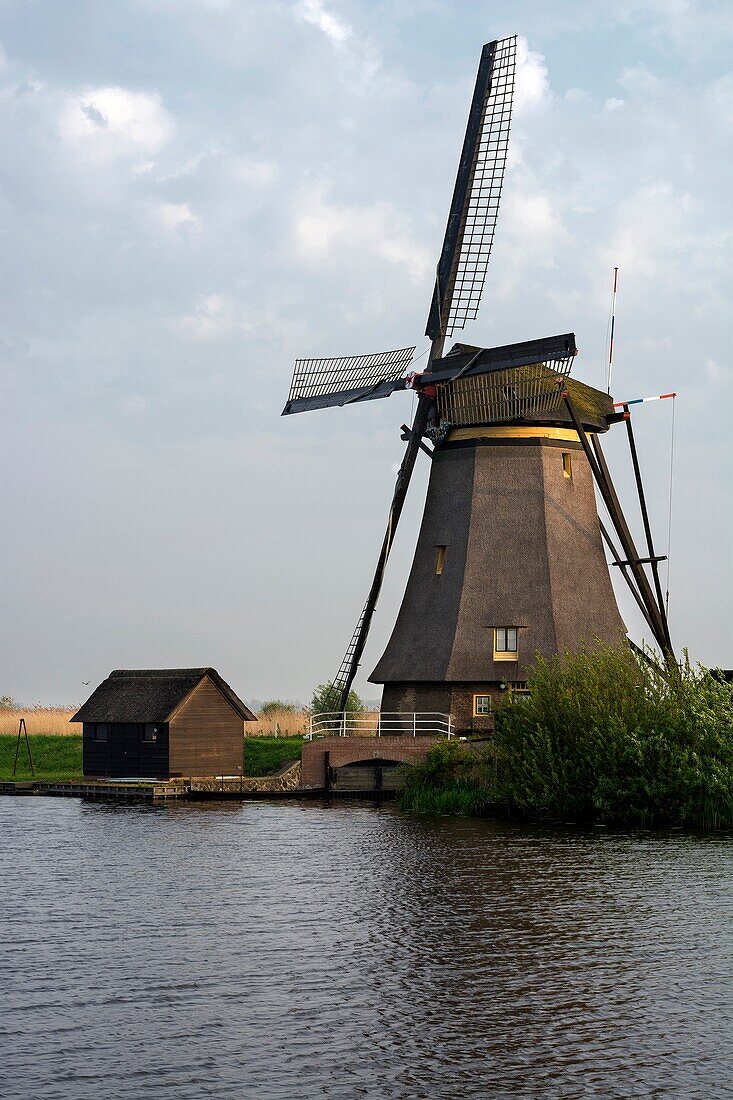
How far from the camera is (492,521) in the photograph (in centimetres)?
→ 3666

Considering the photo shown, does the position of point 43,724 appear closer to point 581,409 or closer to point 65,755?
point 65,755

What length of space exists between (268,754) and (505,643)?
11651mm

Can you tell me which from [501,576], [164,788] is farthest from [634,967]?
[164,788]

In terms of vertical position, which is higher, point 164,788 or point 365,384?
point 365,384

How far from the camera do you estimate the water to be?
38.1 feet

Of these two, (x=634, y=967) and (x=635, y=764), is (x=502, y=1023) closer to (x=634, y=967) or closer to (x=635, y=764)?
(x=634, y=967)

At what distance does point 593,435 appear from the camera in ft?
121

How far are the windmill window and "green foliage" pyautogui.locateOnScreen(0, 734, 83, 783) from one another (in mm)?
15556

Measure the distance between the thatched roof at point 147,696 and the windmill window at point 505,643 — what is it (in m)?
9.39

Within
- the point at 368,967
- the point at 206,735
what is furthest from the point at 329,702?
the point at 368,967

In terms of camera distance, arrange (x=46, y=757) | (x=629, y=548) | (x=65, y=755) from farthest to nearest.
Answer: (x=65, y=755), (x=46, y=757), (x=629, y=548)

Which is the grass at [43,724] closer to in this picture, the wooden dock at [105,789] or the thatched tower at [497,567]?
the wooden dock at [105,789]

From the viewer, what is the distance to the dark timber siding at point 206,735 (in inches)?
1577

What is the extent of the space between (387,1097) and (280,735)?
40.7m
